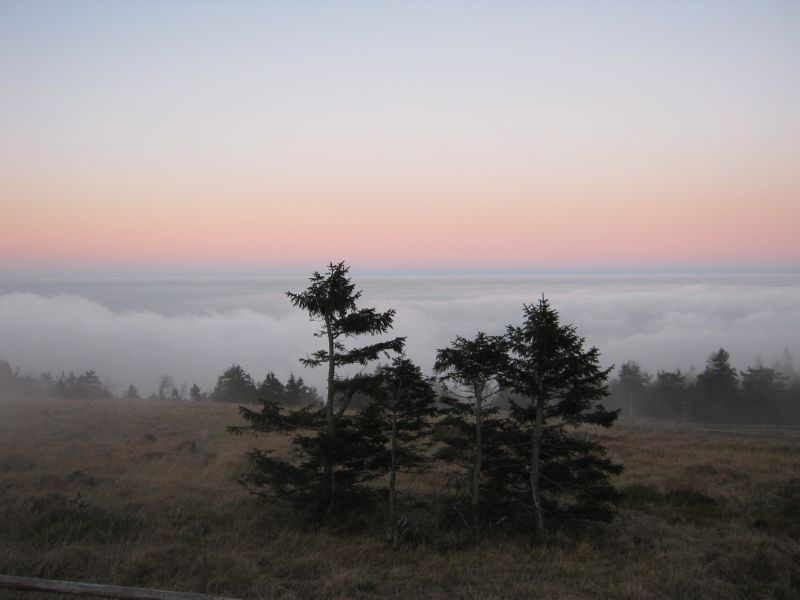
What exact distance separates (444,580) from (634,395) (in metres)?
73.9

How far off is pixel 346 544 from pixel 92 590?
19.4ft

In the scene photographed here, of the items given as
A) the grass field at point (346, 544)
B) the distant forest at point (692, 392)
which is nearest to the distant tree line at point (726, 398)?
the distant forest at point (692, 392)

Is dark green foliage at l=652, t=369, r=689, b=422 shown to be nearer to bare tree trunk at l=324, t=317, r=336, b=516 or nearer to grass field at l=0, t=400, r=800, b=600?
grass field at l=0, t=400, r=800, b=600

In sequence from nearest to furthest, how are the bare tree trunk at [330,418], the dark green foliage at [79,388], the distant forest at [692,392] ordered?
the bare tree trunk at [330,418] → the dark green foliage at [79,388] → the distant forest at [692,392]

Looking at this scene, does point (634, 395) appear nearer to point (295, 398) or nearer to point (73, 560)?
point (295, 398)

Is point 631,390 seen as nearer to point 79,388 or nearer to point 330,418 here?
point 330,418

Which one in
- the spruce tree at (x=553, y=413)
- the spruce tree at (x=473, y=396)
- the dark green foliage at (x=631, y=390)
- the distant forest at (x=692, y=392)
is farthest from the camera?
the dark green foliage at (x=631, y=390)

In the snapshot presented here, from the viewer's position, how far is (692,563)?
9.94 m

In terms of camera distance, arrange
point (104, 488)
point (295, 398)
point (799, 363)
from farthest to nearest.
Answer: point (799, 363), point (295, 398), point (104, 488)

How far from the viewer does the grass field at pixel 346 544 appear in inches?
340

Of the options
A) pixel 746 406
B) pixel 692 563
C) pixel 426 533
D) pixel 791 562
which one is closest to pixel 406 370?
pixel 426 533

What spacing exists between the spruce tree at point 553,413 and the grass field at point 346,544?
103cm

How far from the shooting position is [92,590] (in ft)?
19.9

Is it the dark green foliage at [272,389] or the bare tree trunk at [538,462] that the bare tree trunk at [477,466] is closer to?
the bare tree trunk at [538,462]
